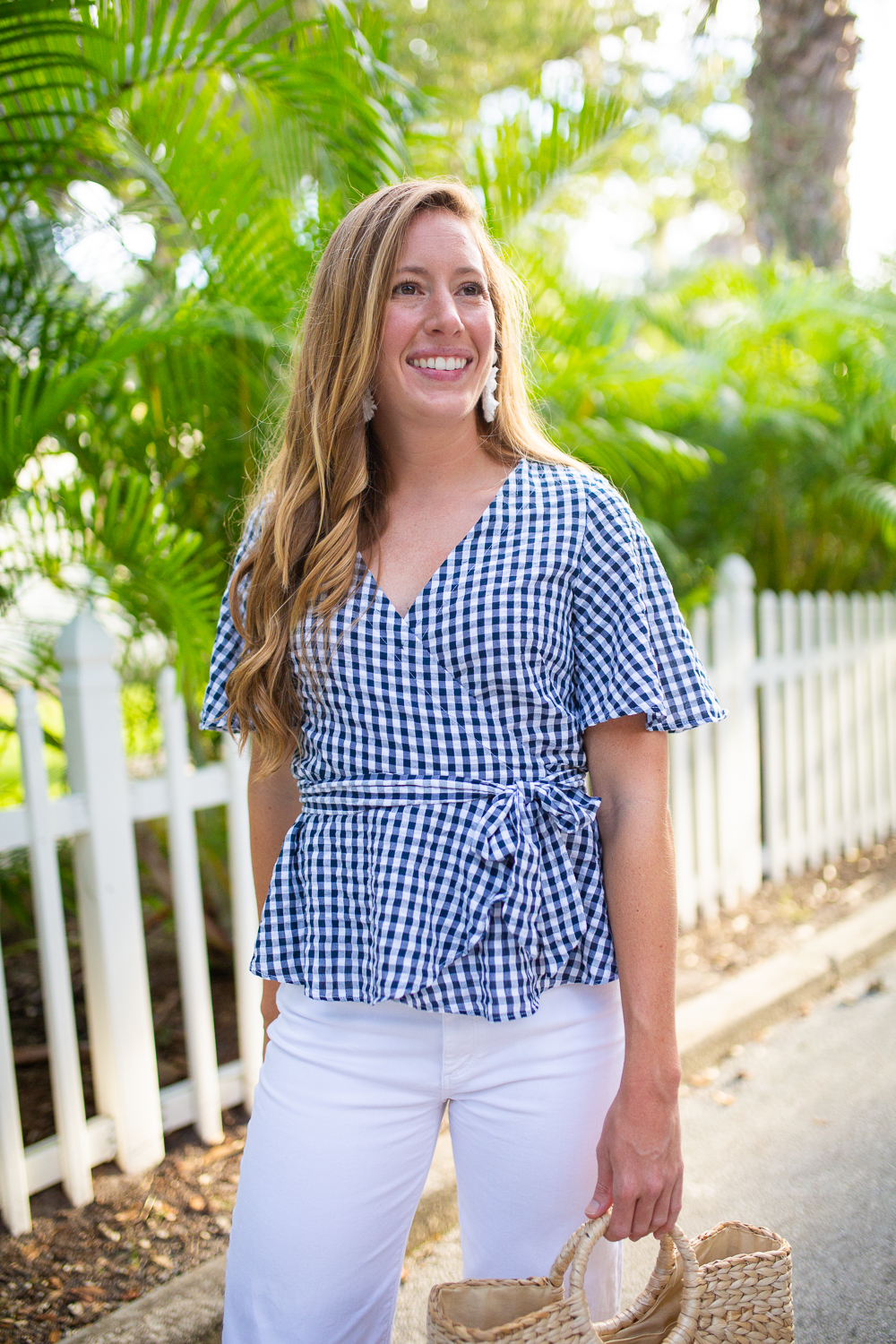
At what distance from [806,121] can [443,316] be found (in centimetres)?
588

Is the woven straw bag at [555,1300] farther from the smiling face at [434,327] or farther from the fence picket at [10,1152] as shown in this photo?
the fence picket at [10,1152]

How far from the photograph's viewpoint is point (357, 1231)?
1.37 meters

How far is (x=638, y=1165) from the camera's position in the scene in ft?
4.34

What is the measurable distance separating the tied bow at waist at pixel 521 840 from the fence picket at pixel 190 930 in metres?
1.32

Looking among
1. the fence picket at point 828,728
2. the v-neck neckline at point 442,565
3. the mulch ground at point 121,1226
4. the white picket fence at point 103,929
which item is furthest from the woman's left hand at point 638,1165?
the fence picket at point 828,728

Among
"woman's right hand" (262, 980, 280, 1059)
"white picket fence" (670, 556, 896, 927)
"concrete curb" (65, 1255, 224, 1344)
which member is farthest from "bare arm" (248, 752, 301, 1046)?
"white picket fence" (670, 556, 896, 927)

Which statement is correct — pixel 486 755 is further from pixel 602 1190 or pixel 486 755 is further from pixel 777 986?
pixel 777 986

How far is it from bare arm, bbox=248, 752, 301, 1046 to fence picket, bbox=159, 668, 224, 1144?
39.6 inches

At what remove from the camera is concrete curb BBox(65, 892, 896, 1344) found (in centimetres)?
207

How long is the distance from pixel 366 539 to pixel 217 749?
2.24m

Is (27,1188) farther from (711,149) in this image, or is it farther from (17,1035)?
(711,149)

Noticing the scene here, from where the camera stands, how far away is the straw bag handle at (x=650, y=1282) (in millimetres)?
1217

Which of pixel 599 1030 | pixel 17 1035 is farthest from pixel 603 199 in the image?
pixel 599 1030

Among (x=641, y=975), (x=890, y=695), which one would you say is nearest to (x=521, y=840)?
(x=641, y=975)
